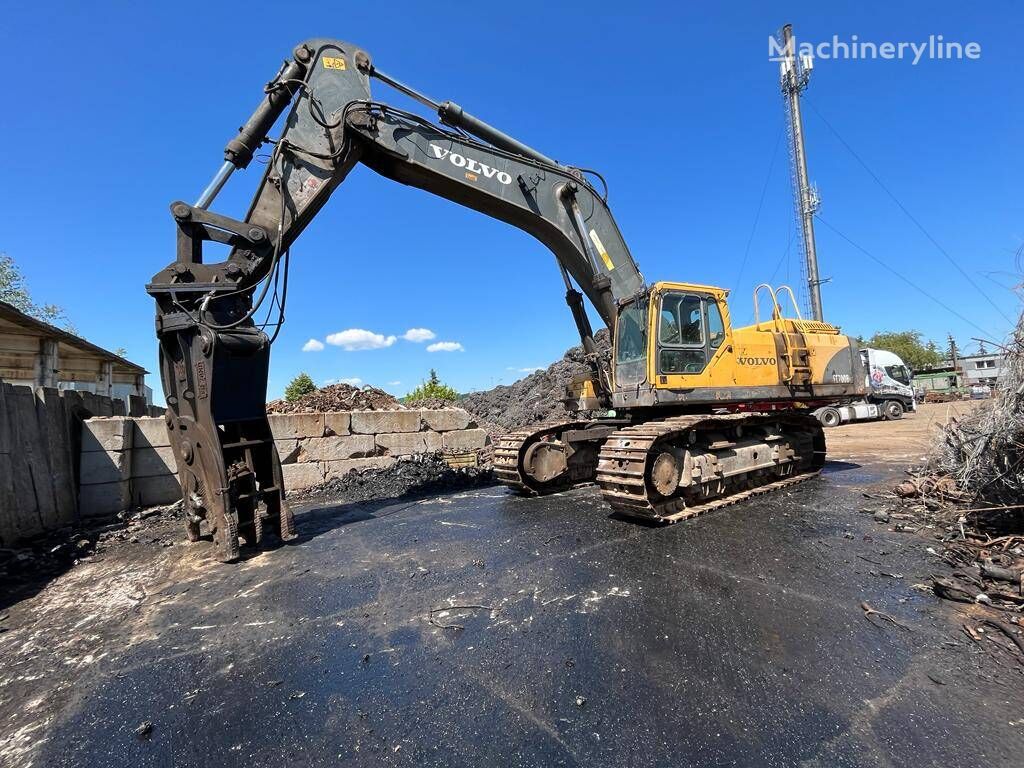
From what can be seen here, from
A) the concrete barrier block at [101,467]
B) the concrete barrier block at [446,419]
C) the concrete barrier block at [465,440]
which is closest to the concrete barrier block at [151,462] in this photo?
the concrete barrier block at [101,467]

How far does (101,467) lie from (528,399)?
1407 cm

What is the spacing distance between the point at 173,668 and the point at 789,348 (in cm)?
826

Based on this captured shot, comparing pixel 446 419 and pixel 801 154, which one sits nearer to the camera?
pixel 446 419

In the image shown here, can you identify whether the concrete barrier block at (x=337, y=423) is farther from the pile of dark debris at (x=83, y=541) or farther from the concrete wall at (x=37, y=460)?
the concrete wall at (x=37, y=460)

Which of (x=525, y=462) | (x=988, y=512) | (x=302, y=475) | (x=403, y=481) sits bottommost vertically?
(x=988, y=512)

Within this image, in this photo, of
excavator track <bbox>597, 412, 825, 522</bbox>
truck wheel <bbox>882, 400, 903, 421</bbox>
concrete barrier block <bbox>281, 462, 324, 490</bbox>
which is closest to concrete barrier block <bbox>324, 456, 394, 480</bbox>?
concrete barrier block <bbox>281, 462, 324, 490</bbox>

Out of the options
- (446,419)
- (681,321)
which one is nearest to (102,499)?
(446,419)

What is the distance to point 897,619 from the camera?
3.19m

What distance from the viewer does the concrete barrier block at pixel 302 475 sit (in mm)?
8578

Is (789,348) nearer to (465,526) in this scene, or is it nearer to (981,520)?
(981,520)

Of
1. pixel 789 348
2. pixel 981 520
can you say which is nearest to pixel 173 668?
pixel 981 520

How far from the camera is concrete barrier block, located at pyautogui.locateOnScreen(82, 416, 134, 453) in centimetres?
657

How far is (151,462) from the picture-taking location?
24.0 feet

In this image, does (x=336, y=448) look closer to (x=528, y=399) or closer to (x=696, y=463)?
(x=696, y=463)
